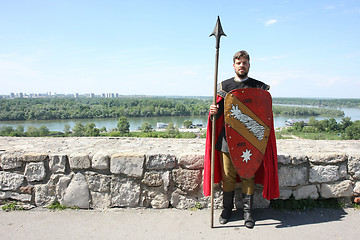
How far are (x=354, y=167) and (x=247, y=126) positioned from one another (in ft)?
4.76

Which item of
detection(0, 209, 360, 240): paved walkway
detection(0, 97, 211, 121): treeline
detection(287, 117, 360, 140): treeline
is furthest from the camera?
detection(0, 97, 211, 121): treeline

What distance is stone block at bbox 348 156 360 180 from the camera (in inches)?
101

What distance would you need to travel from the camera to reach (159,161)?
2508 millimetres

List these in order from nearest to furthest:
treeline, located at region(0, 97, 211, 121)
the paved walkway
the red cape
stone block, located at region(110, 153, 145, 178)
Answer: the paved walkway, the red cape, stone block, located at region(110, 153, 145, 178), treeline, located at region(0, 97, 211, 121)

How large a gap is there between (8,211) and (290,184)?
3096mm

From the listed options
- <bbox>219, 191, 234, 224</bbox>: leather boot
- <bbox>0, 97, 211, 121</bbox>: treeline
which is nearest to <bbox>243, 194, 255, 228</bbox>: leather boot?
<bbox>219, 191, 234, 224</bbox>: leather boot

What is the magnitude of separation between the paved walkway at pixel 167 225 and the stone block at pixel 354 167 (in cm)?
40

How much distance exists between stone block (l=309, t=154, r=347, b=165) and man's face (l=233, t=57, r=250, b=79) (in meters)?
1.24

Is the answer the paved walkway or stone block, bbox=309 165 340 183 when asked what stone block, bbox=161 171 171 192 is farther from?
stone block, bbox=309 165 340 183

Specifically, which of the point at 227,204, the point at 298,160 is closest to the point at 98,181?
the point at 227,204

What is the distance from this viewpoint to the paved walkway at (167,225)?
206 centimetres

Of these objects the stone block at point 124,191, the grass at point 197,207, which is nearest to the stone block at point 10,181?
the stone block at point 124,191

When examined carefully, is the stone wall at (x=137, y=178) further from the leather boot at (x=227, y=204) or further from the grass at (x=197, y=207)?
the leather boot at (x=227, y=204)

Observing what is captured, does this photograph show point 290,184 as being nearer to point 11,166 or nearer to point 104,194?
point 104,194
